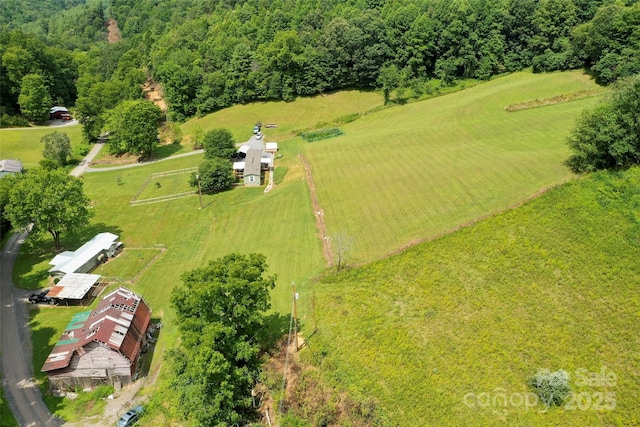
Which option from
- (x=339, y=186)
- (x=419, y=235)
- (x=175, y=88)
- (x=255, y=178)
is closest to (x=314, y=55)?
(x=175, y=88)

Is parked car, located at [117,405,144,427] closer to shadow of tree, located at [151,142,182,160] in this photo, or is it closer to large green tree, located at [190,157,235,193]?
large green tree, located at [190,157,235,193]

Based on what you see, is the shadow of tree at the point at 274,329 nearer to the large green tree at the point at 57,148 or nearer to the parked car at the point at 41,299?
the parked car at the point at 41,299

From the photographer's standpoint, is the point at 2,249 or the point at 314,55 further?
the point at 314,55

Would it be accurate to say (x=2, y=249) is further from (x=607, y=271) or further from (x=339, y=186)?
(x=607, y=271)

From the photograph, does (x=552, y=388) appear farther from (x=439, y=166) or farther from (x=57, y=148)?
(x=57, y=148)

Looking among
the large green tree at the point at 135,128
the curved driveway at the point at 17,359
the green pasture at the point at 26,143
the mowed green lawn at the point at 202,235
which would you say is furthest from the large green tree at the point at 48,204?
the green pasture at the point at 26,143


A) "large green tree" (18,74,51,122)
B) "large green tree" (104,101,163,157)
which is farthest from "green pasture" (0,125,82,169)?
"large green tree" (104,101,163,157)
